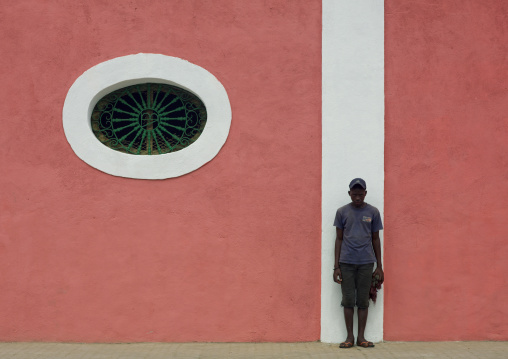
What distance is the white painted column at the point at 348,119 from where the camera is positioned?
5500 millimetres

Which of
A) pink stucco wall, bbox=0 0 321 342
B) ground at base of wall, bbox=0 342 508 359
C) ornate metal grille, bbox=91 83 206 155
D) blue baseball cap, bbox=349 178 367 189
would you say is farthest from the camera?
ornate metal grille, bbox=91 83 206 155

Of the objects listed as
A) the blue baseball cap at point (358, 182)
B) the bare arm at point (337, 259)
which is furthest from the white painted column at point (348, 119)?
the blue baseball cap at point (358, 182)

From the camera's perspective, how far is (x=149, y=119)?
5.66m

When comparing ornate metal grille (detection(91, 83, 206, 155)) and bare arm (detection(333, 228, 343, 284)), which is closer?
bare arm (detection(333, 228, 343, 284))

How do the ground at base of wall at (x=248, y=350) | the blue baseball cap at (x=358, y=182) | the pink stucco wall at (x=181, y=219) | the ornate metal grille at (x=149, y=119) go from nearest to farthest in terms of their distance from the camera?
the ground at base of wall at (x=248, y=350) → the blue baseball cap at (x=358, y=182) → the pink stucco wall at (x=181, y=219) → the ornate metal grille at (x=149, y=119)

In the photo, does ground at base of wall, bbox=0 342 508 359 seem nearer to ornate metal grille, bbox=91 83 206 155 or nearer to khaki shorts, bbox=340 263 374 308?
khaki shorts, bbox=340 263 374 308

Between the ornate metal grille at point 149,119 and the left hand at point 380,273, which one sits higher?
the ornate metal grille at point 149,119

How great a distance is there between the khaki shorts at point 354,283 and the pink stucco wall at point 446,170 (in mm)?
282

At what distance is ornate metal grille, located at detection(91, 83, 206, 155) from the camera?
5648 millimetres

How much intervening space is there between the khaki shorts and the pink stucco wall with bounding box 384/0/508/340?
0.28 metres

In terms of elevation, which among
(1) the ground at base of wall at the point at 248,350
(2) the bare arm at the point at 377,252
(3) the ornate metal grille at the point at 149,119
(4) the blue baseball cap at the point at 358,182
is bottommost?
(1) the ground at base of wall at the point at 248,350

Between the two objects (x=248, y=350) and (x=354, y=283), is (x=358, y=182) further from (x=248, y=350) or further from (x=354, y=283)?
(x=248, y=350)

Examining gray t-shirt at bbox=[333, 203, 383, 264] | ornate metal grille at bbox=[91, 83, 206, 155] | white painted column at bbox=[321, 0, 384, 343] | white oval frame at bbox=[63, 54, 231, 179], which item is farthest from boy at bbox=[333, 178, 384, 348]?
→ ornate metal grille at bbox=[91, 83, 206, 155]

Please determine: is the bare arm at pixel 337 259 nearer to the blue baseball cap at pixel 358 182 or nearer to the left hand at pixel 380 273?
the left hand at pixel 380 273
